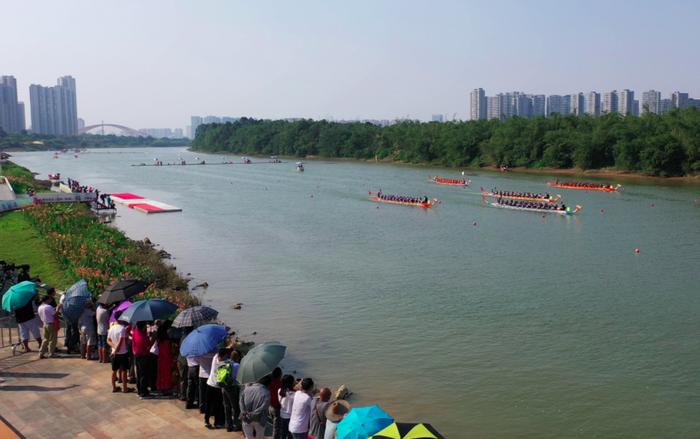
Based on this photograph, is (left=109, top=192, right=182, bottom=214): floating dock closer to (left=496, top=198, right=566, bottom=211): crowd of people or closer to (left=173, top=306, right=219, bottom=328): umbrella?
(left=496, top=198, right=566, bottom=211): crowd of people

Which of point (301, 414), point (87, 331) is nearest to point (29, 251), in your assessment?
point (87, 331)

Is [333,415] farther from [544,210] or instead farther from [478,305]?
[544,210]

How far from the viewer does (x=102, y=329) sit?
1174 cm

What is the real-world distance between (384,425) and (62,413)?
18.2 feet

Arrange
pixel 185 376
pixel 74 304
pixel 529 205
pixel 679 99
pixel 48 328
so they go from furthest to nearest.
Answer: pixel 679 99, pixel 529 205, pixel 74 304, pixel 48 328, pixel 185 376

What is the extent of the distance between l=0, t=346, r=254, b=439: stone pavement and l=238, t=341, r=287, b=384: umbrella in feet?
3.92

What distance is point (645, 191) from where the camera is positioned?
56938mm

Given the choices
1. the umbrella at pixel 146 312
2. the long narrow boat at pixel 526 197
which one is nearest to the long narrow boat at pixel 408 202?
the long narrow boat at pixel 526 197

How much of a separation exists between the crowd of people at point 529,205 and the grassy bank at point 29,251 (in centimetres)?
3114

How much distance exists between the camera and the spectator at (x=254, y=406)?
856 cm

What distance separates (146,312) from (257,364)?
10.0 ft

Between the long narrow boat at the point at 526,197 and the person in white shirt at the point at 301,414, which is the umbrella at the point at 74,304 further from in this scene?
the long narrow boat at the point at 526,197

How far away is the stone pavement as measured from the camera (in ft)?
30.6

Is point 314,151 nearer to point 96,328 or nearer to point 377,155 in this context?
point 377,155
